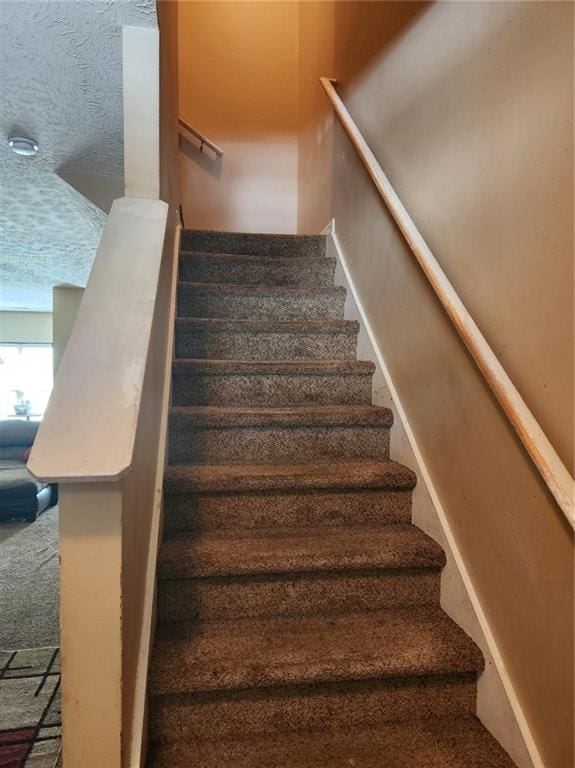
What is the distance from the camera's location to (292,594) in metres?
1.28

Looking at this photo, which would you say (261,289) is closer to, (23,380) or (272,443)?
(272,443)

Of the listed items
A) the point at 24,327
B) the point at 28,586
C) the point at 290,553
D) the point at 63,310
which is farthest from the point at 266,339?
the point at 24,327

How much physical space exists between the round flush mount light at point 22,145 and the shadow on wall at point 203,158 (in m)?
1.60

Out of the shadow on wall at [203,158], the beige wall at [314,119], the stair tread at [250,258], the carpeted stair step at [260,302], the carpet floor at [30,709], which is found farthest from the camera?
the shadow on wall at [203,158]

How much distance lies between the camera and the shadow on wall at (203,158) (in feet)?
11.4

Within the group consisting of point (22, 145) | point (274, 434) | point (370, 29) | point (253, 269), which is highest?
point (370, 29)

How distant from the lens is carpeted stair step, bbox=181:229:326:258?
258 cm

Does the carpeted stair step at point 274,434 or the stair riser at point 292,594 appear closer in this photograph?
the stair riser at point 292,594

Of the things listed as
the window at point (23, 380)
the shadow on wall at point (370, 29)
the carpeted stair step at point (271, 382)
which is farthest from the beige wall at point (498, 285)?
the window at point (23, 380)

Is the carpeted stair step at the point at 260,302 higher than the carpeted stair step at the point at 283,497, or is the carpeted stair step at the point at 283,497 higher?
the carpeted stair step at the point at 260,302

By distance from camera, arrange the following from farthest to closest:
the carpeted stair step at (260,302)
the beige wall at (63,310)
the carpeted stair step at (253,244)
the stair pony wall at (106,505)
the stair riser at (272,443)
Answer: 1. the beige wall at (63,310)
2. the carpeted stair step at (253,244)
3. the carpeted stair step at (260,302)
4. the stair riser at (272,443)
5. the stair pony wall at (106,505)

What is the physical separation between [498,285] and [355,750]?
116 cm

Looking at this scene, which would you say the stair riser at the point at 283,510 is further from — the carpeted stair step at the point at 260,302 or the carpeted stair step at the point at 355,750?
the carpeted stair step at the point at 260,302

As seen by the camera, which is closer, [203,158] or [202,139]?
[202,139]
